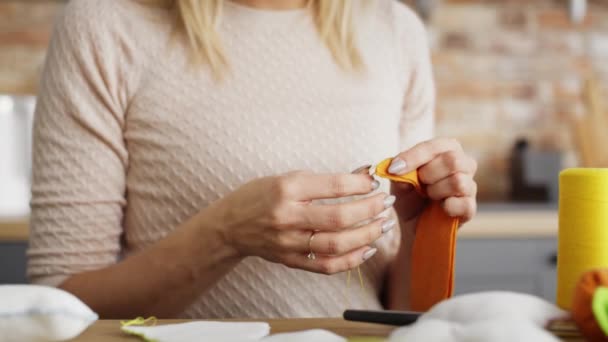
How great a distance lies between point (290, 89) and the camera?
1.08 metres

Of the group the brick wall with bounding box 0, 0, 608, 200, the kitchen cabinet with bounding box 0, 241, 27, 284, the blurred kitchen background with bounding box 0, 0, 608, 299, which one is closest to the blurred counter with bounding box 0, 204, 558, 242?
the blurred kitchen background with bounding box 0, 0, 608, 299

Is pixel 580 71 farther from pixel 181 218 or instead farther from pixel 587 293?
pixel 587 293

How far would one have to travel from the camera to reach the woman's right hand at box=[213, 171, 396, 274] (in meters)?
0.75

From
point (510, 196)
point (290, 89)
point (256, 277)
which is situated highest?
point (290, 89)

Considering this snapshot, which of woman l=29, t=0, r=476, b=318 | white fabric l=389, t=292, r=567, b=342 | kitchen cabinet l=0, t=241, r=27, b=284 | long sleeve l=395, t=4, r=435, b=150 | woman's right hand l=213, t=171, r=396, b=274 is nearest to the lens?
white fabric l=389, t=292, r=567, b=342

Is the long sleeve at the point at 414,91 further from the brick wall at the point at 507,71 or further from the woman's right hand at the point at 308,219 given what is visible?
the brick wall at the point at 507,71

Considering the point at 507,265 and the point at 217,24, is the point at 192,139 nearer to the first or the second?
the point at 217,24

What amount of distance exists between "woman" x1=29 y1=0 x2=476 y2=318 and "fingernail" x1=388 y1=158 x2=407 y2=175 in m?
0.15

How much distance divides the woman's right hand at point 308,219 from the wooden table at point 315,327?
8 centimetres

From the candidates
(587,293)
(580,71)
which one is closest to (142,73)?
(587,293)

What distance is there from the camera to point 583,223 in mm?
703

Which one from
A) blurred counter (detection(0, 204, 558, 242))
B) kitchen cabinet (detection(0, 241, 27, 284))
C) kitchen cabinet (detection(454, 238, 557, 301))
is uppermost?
blurred counter (detection(0, 204, 558, 242))

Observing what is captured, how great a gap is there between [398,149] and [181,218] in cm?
36

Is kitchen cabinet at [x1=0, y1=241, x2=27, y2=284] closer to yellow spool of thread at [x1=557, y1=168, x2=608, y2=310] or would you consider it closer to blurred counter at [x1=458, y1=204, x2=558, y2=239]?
blurred counter at [x1=458, y1=204, x2=558, y2=239]
